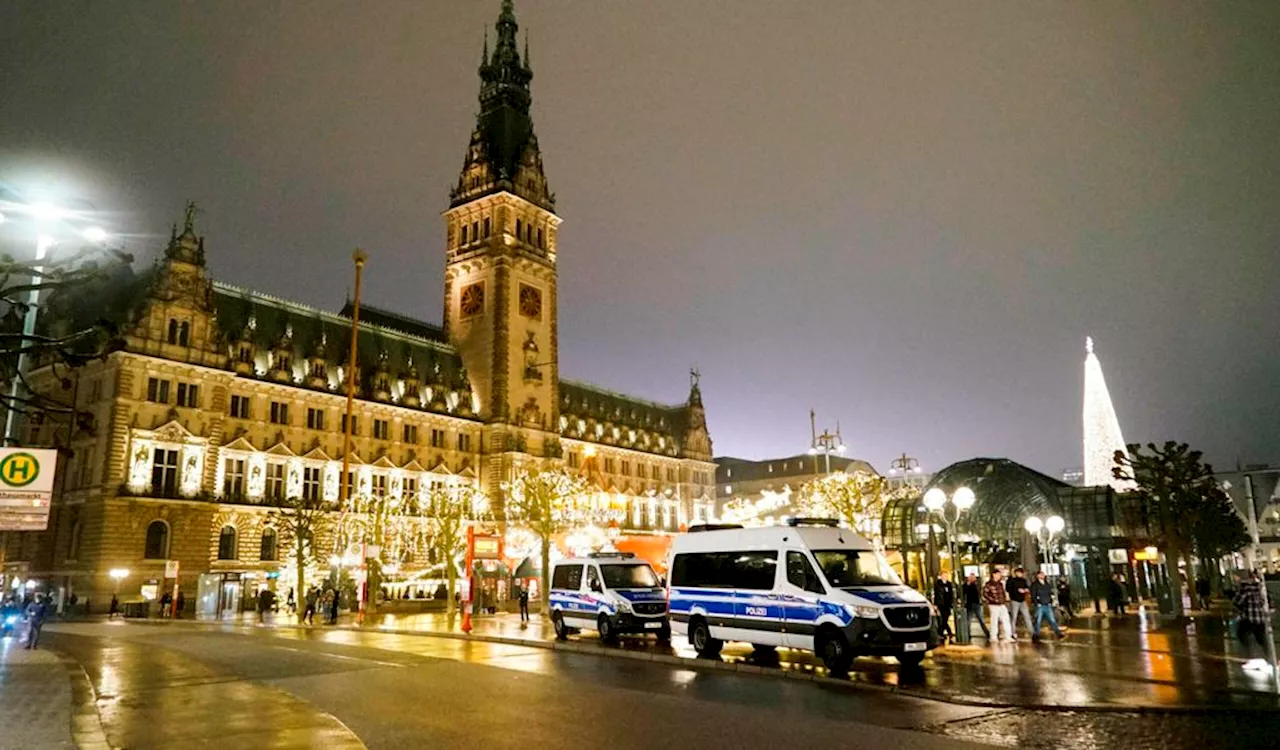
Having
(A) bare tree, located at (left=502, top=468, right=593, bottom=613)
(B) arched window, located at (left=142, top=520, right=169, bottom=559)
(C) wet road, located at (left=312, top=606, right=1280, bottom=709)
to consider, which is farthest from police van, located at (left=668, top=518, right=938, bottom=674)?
(B) arched window, located at (left=142, top=520, right=169, bottom=559)

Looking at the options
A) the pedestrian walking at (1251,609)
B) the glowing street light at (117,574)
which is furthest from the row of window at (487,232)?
the pedestrian walking at (1251,609)

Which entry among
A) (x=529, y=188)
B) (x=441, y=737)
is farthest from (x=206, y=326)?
(x=441, y=737)

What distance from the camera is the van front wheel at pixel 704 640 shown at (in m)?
21.5

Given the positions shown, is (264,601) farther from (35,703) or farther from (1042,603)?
(1042,603)

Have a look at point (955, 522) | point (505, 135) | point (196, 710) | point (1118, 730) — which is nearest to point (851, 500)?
point (955, 522)

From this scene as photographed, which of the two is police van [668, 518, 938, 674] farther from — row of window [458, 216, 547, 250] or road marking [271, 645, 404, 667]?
row of window [458, 216, 547, 250]

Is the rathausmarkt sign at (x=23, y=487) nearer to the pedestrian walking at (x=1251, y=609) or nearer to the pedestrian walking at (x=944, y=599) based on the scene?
the pedestrian walking at (x=944, y=599)

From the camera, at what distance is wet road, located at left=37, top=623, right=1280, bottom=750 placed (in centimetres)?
1095

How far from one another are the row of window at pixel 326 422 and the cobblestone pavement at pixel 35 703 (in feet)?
136

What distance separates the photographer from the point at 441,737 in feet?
36.1

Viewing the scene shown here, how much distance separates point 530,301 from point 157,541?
43.2m

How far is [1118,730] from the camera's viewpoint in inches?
458

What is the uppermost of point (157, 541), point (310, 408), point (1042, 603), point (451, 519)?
point (310, 408)

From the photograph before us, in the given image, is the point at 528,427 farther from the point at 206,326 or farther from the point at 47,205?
the point at 47,205
